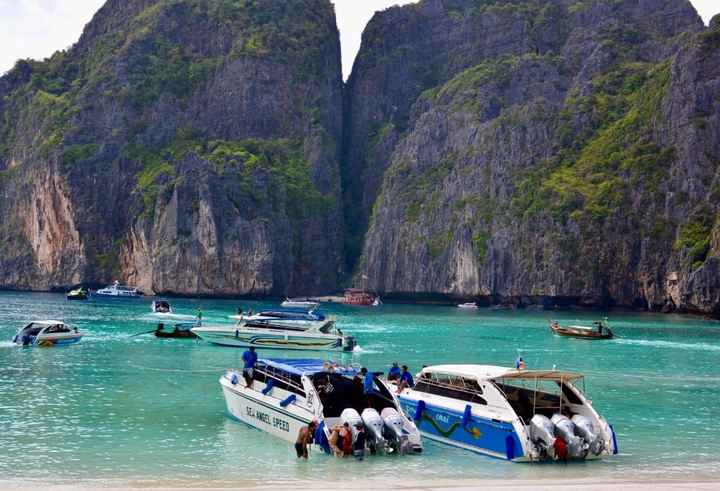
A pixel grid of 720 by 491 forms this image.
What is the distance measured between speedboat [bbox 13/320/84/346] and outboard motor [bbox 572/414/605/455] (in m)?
48.6

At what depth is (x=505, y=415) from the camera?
3203cm

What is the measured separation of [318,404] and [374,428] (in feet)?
7.44

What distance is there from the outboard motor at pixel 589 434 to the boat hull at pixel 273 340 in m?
41.6

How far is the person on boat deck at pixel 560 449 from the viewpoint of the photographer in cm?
3134

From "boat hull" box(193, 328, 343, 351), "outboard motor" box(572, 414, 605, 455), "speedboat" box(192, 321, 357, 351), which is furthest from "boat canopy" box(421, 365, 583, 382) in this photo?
"boat hull" box(193, 328, 343, 351)

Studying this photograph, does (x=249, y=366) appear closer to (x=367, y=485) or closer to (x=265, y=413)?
(x=265, y=413)

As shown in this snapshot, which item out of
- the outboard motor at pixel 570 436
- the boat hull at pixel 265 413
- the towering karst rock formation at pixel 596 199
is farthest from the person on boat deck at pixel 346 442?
the towering karst rock formation at pixel 596 199

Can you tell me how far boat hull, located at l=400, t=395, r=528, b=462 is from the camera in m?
31.5

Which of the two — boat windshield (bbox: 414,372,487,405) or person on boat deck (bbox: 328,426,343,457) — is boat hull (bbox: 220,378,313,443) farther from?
boat windshield (bbox: 414,372,487,405)

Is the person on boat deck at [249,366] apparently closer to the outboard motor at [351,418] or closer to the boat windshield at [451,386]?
the boat windshield at [451,386]

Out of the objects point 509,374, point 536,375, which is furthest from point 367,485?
point 536,375

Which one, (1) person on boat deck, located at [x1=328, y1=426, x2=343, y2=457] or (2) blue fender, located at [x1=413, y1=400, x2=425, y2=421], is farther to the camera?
(2) blue fender, located at [x1=413, y1=400, x2=425, y2=421]

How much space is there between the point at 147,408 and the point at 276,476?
13773 mm

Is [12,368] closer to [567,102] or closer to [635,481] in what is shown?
[635,481]
